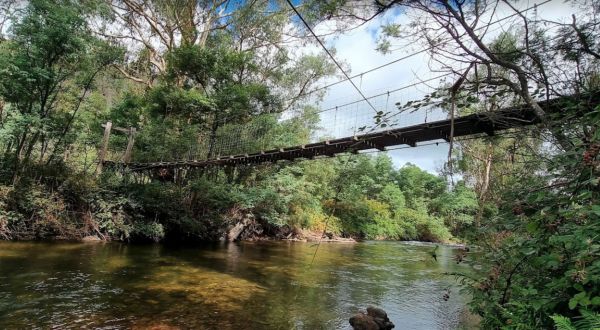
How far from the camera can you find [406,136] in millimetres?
4723

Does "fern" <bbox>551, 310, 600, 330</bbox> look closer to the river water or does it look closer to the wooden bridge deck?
the wooden bridge deck

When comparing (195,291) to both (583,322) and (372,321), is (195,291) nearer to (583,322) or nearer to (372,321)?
(372,321)

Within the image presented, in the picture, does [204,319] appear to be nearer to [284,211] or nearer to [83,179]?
[83,179]

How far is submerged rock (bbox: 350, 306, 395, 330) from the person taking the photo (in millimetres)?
3604

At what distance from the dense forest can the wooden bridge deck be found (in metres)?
0.10

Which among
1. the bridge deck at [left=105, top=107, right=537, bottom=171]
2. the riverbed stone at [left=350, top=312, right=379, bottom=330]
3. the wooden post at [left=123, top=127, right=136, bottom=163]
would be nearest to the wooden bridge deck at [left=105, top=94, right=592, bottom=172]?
the bridge deck at [left=105, top=107, right=537, bottom=171]

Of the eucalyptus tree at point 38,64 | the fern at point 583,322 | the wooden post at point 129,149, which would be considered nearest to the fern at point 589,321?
the fern at point 583,322

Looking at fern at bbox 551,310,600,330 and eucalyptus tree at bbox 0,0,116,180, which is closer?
fern at bbox 551,310,600,330

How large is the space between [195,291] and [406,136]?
3314 mm

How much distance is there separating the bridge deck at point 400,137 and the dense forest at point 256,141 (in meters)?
0.11

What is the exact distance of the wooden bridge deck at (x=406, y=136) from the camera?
252cm

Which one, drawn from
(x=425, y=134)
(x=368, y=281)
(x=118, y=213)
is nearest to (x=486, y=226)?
(x=425, y=134)

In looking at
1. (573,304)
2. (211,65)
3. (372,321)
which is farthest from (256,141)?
(573,304)

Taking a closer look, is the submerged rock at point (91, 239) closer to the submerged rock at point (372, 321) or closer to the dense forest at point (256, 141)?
the dense forest at point (256, 141)
